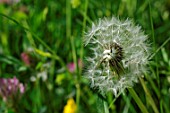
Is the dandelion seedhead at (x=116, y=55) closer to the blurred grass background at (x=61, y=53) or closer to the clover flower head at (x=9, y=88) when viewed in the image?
the blurred grass background at (x=61, y=53)

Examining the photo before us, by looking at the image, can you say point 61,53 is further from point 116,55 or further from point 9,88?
point 116,55

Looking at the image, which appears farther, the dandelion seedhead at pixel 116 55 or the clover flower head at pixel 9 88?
the clover flower head at pixel 9 88

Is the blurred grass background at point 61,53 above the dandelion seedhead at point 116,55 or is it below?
above

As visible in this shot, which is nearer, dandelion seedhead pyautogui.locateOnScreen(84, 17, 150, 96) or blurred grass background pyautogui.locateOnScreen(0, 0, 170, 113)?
dandelion seedhead pyautogui.locateOnScreen(84, 17, 150, 96)

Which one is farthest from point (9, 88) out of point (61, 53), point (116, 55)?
point (116, 55)

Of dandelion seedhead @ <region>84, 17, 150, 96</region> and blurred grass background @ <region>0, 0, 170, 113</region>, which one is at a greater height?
blurred grass background @ <region>0, 0, 170, 113</region>

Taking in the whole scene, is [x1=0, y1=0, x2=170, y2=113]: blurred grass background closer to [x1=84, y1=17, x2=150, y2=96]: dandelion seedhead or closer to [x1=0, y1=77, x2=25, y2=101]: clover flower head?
[x1=0, y1=77, x2=25, y2=101]: clover flower head

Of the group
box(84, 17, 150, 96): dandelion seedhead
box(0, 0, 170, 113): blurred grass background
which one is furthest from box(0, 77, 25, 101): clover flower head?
box(84, 17, 150, 96): dandelion seedhead

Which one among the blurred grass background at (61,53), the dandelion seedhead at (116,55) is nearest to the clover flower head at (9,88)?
the blurred grass background at (61,53)
